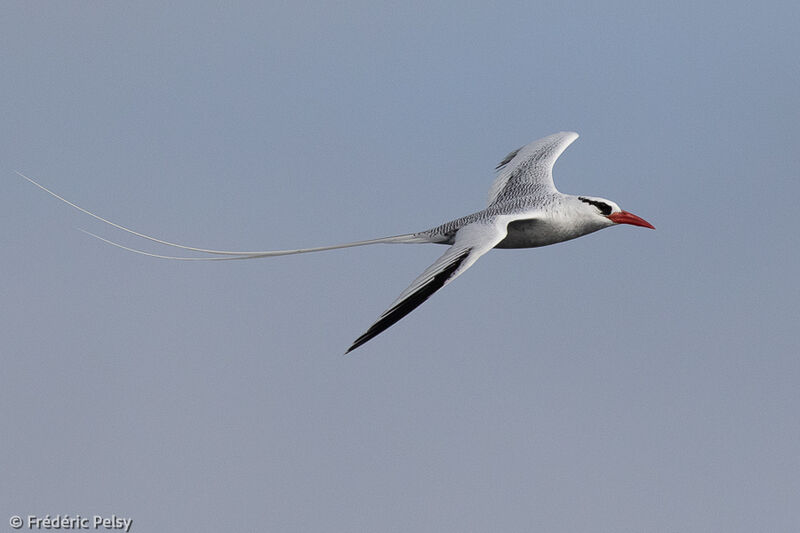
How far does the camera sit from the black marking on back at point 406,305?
8.68 metres

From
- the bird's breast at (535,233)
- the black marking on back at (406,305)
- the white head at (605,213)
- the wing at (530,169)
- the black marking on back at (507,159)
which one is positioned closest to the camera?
the black marking on back at (406,305)

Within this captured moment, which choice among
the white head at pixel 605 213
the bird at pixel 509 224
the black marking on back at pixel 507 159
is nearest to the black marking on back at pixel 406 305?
the bird at pixel 509 224

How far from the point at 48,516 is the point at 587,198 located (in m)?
8.03

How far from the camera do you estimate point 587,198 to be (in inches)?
487

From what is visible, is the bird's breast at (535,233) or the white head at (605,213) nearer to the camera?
the bird's breast at (535,233)

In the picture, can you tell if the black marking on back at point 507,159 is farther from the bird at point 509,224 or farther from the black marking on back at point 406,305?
the black marking on back at point 406,305

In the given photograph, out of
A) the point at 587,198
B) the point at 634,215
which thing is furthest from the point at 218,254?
the point at 634,215

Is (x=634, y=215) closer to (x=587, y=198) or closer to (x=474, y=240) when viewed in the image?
(x=587, y=198)

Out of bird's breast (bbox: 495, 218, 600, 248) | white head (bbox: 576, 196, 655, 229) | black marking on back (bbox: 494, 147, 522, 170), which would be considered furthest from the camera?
black marking on back (bbox: 494, 147, 522, 170)

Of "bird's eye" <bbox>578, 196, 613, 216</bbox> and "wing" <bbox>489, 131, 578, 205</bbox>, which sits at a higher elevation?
"wing" <bbox>489, 131, 578, 205</bbox>

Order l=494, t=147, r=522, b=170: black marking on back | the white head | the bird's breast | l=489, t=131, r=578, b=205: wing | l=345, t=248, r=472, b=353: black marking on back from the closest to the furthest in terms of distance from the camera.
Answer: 1. l=345, t=248, r=472, b=353: black marking on back
2. the bird's breast
3. the white head
4. l=489, t=131, r=578, b=205: wing
5. l=494, t=147, r=522, b=170: black marking on back

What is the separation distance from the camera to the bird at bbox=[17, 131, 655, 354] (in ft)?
29.9

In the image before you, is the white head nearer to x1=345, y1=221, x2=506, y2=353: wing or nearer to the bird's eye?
the bird's eye

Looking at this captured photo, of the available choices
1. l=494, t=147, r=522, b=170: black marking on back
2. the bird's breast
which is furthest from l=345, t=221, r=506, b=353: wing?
l=494, t=147, r=522, b=170: black marking on back
